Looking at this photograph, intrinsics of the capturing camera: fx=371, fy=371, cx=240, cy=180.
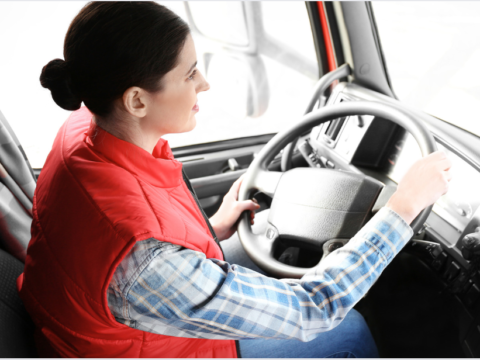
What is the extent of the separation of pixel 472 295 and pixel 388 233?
1.31 ft

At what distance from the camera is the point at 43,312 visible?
69 cm

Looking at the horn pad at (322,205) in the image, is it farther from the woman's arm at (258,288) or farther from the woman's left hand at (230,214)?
the woman's arm at (258,288)

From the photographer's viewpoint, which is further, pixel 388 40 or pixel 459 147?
pixel 388 40

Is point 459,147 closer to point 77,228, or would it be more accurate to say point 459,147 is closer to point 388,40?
point 388,40

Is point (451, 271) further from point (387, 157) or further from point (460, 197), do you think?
point (387, 157)

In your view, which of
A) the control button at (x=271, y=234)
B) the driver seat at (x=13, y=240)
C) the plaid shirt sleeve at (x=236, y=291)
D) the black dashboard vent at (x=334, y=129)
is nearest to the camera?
the plaid shirt sleeve at (x=236, y=291)

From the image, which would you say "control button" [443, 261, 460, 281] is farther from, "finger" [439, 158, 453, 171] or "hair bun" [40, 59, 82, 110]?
"hair bun" [40, 59, 82, 110]

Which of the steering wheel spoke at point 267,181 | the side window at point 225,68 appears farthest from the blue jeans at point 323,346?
the side window at point 225,68

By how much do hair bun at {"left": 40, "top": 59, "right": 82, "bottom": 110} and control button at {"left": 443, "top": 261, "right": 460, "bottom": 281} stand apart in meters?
0.97

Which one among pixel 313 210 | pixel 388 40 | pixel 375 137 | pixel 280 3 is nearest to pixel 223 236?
pixel 313 210

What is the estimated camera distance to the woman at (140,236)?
0.60 m

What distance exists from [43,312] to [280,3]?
1.55m

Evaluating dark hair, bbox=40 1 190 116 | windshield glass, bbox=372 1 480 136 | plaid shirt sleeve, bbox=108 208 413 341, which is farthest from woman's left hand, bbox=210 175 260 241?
windshield glass, bbox=372 1 480 136

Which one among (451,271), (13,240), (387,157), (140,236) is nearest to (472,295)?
(451,271)
